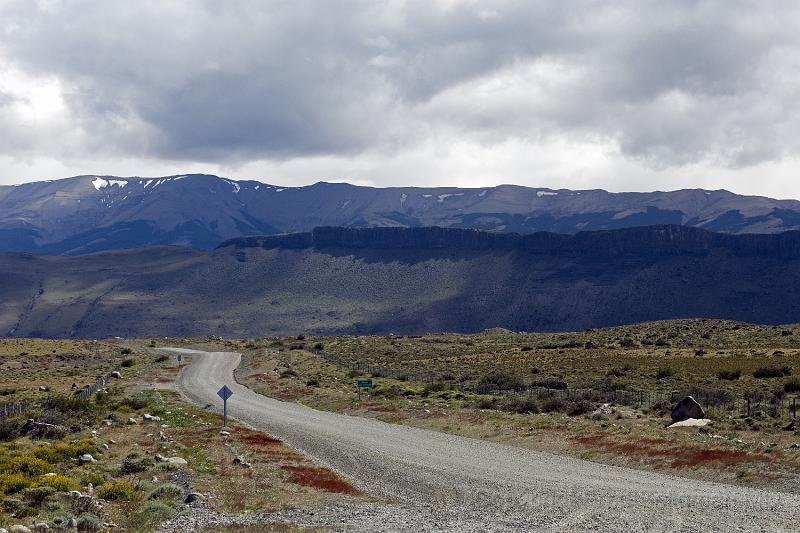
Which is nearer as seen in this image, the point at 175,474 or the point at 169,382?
the point at 175,474

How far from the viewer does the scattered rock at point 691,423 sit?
35.1 m

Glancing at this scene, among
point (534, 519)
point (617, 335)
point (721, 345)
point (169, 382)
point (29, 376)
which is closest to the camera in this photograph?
point (534, 519)

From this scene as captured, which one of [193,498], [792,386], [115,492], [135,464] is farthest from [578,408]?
[115,492]

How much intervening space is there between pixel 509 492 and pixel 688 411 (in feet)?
51.1

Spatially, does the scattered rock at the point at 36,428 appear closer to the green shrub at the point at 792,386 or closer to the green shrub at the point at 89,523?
the green shrub at the point at 89,523

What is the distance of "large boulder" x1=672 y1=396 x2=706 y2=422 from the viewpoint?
36.7 meters

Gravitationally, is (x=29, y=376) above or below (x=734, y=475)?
below

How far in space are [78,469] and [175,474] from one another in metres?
Result: 2.75

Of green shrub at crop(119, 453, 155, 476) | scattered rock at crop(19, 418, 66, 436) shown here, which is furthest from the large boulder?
scattered rock at crop(19, 418, 66, 436)

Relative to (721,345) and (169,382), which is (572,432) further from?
(721,345)

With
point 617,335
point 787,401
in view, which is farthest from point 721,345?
point 787,401

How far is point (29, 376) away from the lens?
251 feet

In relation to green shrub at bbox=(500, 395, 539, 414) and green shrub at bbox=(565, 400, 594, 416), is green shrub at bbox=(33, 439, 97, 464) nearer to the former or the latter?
green shrub at bbox=(500, 395, 539, 414)

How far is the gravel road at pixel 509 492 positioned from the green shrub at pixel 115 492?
512cm
